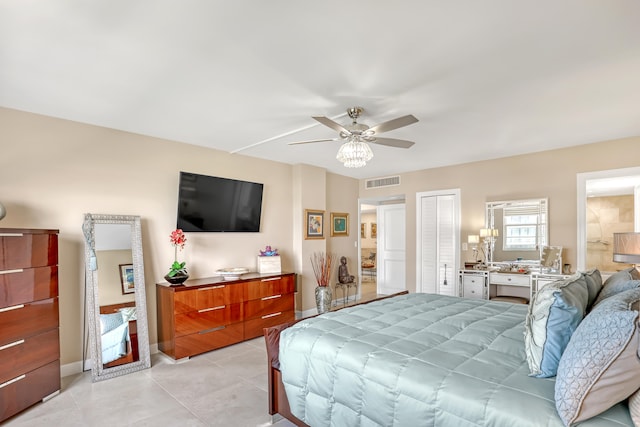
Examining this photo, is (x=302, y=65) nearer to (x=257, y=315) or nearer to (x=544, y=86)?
(x=544, y=86)

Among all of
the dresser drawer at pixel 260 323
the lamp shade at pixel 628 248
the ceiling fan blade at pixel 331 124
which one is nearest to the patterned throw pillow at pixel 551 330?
the lamp shade at pixel 628 248

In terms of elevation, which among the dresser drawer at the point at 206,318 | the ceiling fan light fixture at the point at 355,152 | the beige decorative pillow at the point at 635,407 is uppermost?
the ceiling fan light fixture at the point at 355,152

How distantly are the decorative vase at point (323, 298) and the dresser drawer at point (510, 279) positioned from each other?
2.47 meters

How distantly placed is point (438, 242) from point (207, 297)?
389 cm

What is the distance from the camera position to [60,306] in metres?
3.31

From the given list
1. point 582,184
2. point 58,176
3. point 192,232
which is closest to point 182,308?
point 192,232

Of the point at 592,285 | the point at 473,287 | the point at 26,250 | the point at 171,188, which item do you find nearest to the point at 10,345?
the point at 26,250

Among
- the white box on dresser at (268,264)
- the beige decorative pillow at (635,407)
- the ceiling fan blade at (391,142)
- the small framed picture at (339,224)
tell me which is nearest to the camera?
the beige decorative pillow at (635,407)

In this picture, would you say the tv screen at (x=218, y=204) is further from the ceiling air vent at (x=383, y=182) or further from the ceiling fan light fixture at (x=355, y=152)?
the ceiling air vent at (x=383, y=182)

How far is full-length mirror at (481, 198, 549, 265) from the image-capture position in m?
4.77

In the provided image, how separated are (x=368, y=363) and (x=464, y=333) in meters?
0.77

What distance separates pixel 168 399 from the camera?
2.85m

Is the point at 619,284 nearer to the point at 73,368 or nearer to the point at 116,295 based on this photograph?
the point at 116,295

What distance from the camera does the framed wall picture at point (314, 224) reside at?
5591 mm
